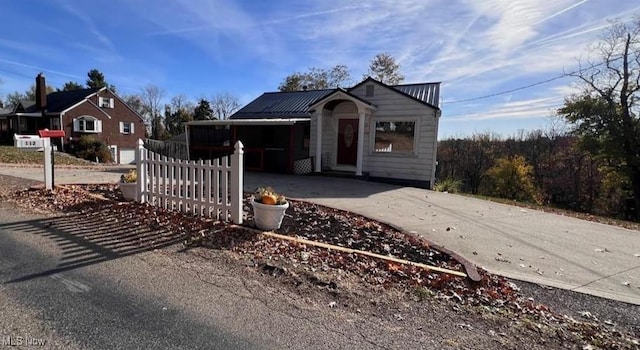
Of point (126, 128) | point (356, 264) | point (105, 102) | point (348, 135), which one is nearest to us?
point (356, 264)

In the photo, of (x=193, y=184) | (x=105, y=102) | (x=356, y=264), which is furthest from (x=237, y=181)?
(x=105, y=102)

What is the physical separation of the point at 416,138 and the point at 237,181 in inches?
344

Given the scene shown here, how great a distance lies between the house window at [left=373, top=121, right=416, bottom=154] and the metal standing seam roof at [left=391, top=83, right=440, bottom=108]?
1179 millimetres

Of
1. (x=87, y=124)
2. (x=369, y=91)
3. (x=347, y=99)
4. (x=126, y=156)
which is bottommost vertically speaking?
(x=126, y=156)

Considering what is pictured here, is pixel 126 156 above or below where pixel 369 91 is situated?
below

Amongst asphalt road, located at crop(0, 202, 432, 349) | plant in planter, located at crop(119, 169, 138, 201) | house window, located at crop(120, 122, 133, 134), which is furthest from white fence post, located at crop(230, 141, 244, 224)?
house window, located at crop(120, 122, 133, 134)

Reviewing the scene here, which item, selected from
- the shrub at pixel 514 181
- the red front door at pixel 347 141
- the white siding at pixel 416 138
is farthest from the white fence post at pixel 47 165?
the shrub at pixel 514 181

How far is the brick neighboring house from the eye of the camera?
3234 centimetres

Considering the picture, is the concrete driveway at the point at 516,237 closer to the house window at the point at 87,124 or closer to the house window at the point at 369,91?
the house window at the point at 369,91

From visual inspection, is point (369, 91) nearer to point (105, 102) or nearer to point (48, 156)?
point (48, 156)

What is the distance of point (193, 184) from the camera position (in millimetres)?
5703

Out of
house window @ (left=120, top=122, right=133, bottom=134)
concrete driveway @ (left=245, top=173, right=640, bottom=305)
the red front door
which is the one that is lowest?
concrete driveway @ (left=245, top=173, right=640, bottom=305)

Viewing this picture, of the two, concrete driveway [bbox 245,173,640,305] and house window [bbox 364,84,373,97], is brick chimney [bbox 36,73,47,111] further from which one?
concrete driveway [bbox 245,173,640,305]

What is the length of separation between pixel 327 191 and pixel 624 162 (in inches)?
688
